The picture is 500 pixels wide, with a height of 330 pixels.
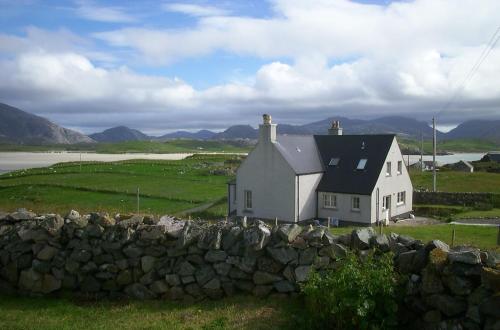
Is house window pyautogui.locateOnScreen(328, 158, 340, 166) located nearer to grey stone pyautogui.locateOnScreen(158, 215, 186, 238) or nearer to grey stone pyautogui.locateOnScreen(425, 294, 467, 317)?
grey stone pyautogui.locateOnScreen(158, 215, 186, 238)

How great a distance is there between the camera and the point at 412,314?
8609 mm

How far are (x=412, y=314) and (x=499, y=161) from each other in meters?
99.7

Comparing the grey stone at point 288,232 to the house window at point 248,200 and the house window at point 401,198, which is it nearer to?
the house window at point 248,200

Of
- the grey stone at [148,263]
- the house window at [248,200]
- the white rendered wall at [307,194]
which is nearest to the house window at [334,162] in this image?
the white rendered wall at [307,194]

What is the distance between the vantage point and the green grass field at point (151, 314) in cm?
924

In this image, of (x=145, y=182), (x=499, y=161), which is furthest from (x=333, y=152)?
(x=499, y=161)

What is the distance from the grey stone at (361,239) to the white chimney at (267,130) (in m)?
27.1

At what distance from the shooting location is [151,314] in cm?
1002

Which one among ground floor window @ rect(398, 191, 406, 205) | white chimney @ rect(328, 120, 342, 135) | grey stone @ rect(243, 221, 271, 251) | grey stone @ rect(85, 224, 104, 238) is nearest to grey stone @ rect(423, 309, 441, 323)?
grey stone @ rect(243, 221, 271, 251)

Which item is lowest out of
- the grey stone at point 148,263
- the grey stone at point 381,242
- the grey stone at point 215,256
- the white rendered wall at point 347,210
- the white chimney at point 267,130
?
the white rendered wall at point 347,210

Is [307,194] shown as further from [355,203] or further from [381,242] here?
[381,242]

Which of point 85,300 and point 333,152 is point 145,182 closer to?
point 333,152

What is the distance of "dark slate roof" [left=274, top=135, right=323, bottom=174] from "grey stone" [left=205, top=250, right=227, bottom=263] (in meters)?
25.8

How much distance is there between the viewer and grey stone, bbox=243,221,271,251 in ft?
34.5
